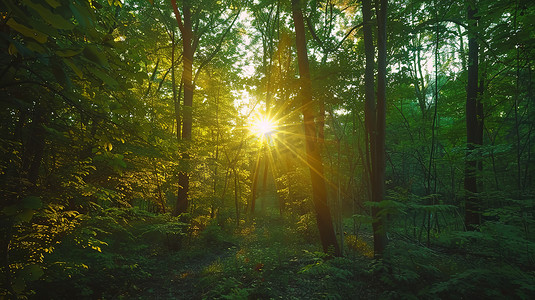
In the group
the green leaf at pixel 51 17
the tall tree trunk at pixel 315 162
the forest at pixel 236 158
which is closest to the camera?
the green leaf at pixel 51 17

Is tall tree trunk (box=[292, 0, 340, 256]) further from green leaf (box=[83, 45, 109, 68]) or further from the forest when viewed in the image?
green leaf (box=[83, 45, 109, 68])

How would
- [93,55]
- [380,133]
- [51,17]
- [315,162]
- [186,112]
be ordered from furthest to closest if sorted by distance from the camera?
[186,112], [315,162], [380,133], [93,55], [51,17]

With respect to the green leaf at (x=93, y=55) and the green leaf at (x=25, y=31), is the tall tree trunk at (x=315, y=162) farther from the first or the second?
the green leaf at (x=25, y=31)

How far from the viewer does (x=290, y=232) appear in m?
13.9

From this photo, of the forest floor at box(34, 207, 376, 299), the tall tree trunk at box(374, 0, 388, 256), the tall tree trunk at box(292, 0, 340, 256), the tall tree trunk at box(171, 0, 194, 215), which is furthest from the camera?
the tall tree trunk at box(171, 0, 194, 215)

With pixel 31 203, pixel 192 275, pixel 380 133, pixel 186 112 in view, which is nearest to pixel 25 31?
pixel 31 203

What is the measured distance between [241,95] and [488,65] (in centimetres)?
1393

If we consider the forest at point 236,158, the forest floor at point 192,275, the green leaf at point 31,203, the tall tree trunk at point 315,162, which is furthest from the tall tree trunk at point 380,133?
the green leaf at point 31,203

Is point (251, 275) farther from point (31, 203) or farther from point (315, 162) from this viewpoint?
A: point (31, 203)

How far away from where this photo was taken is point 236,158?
14.8 meters

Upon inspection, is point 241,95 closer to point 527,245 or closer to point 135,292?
point 135,292

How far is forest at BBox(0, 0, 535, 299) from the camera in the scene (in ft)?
6.75

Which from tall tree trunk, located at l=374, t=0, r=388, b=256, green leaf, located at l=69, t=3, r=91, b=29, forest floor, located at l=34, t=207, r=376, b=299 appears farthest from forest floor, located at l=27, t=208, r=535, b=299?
green leaf, located at l=69, t=3, r=91, b=29

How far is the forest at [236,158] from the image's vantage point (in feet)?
6.75
